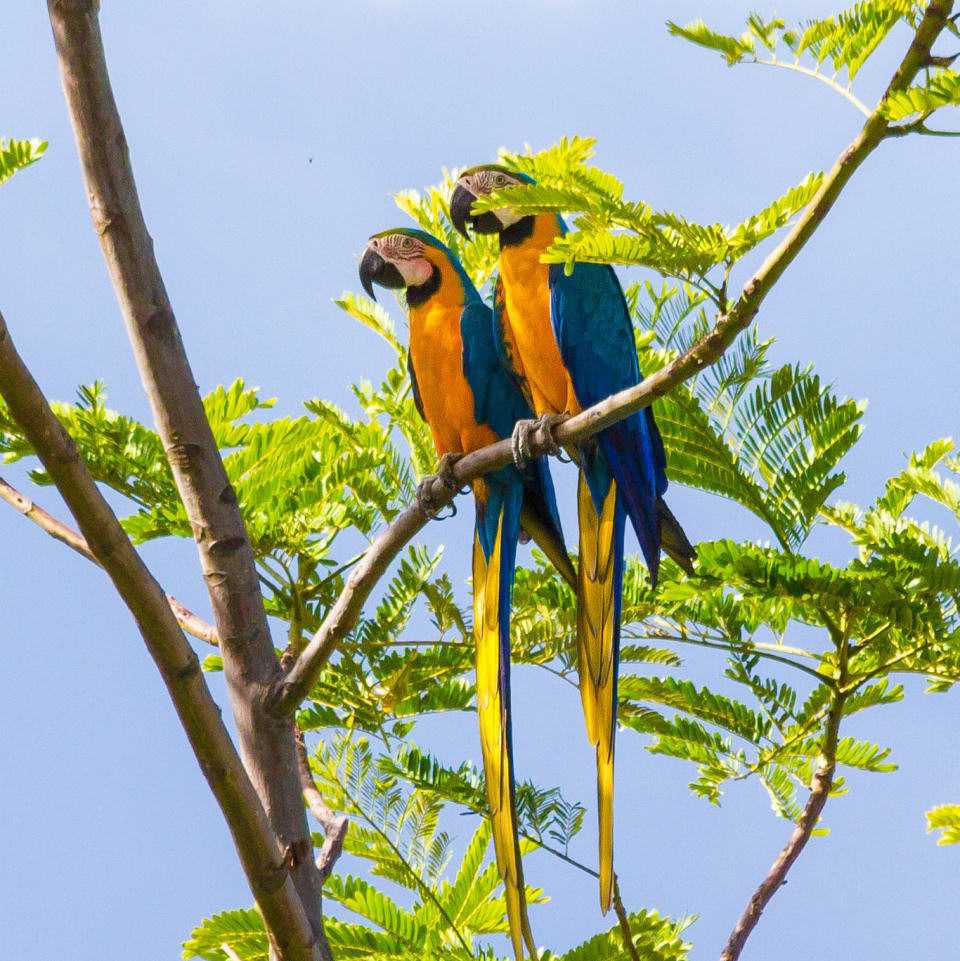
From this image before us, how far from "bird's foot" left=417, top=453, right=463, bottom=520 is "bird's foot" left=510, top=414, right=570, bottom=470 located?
137mm

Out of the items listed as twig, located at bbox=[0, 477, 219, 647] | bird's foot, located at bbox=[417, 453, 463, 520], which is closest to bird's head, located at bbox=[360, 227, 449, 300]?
bird's foot, located at bbox=[417, 453, 463, 520]

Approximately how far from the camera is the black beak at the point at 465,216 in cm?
236

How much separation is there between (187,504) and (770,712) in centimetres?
119

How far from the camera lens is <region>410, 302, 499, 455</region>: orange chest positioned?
93.9 inches

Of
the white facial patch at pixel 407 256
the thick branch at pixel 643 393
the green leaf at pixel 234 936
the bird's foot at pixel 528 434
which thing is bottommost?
the green leaf at pixel 234 936

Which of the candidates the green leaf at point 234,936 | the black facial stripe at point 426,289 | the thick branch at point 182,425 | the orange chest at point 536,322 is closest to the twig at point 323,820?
the thick branch at point 182,425

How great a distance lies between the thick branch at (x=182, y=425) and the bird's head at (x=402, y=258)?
561 millimetres

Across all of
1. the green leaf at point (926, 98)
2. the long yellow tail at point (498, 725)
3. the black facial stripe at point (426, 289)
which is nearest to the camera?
the green leaf at point (926, 98)

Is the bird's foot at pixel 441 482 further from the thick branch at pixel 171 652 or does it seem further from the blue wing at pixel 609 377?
the thick branch at pixel 171 652

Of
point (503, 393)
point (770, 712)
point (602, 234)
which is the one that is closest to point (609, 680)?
point (770, 712)

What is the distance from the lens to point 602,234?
1336mm

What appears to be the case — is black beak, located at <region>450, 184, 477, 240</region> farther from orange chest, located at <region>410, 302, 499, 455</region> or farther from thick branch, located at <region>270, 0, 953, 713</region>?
thick branch, located at <region>270, 0, 953, 713</region>

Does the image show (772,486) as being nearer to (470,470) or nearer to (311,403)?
(470,470)

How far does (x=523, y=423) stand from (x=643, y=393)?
1.99ft
